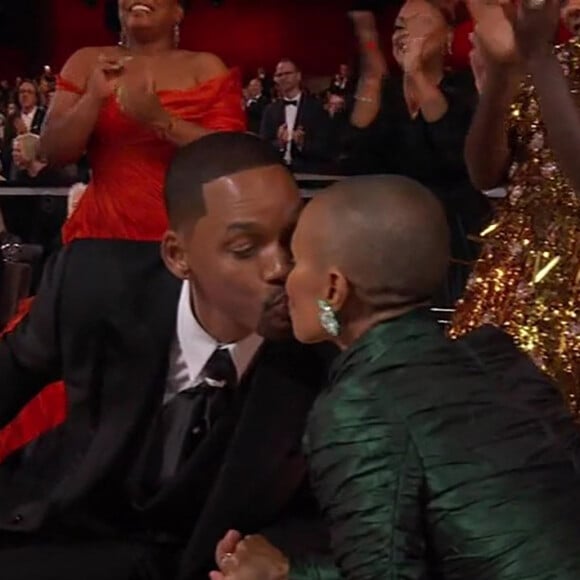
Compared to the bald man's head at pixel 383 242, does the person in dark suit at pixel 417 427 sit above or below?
below

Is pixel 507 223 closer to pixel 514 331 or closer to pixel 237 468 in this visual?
pixel 514 331

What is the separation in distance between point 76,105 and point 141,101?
0.44ft

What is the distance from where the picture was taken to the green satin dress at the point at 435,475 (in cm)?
110

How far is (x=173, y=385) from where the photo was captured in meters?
1.55

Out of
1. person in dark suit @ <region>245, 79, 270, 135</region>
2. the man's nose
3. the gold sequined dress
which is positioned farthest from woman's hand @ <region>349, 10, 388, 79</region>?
person in dark suit @ <region>245, 79, 270, 135</region>

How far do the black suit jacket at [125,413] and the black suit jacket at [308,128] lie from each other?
370 cm

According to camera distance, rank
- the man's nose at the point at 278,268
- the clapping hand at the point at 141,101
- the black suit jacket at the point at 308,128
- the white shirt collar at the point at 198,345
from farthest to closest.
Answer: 1. the black suit jacket at the point at 308,128
2. the clapping hand at the point at 141,101
3. the white shirt collar at the point at 198,345
4. the man's nose at the point at 278,268

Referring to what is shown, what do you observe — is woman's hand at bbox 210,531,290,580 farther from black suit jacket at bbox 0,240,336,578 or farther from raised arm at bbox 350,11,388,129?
raised arm at bbox 350,11,388,129

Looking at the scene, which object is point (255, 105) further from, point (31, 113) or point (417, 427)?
point (417, 427)

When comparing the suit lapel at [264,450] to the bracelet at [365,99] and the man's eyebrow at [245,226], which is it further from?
the bracelet at [365,99]

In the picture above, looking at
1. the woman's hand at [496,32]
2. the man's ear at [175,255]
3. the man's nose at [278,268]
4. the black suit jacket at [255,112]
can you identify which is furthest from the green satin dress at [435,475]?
the black suit jacket at [255,112]

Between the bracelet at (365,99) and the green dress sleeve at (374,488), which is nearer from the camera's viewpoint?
the green dress sleeve at (374,488)

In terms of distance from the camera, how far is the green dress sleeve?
1098mm

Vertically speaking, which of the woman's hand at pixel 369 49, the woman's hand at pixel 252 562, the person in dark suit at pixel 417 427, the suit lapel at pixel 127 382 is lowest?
the woman's hand at pixel 252 562
